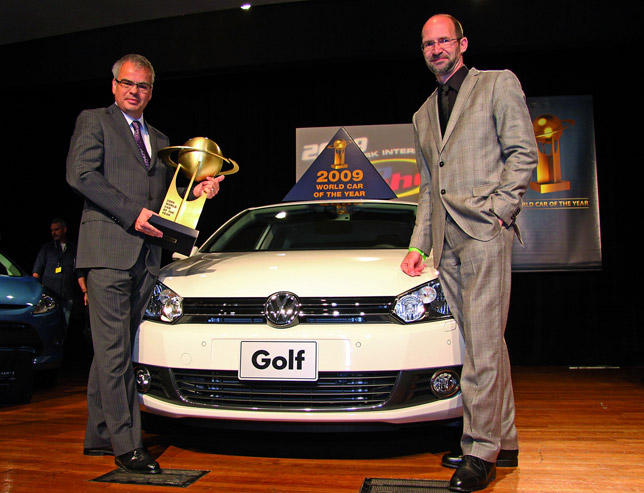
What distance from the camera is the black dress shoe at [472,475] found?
61.9 inches

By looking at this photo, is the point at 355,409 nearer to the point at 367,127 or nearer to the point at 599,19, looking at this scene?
the point at 367,127

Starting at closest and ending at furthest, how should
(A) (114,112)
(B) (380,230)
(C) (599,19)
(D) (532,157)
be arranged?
(D) (532,157) < (A) (114,112) < (B) (380,230) < (C) (599,19)

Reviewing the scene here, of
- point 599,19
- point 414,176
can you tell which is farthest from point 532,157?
point 599,19

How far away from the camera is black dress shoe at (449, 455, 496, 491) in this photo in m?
1.57

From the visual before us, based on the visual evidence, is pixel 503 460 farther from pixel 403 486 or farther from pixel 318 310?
pixel 318 310

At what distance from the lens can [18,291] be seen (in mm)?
3582

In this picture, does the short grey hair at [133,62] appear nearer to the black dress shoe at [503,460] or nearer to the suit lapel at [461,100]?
the suit lapel at [461,100]

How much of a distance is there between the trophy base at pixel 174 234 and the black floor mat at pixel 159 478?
72 cm

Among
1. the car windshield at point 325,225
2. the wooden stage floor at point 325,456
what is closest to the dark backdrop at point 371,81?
the wooden stage floor at point 325,456

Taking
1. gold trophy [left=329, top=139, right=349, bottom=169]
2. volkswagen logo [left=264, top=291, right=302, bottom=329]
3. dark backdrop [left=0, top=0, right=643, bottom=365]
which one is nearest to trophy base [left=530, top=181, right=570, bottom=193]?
dark backdrop [left=0, top=0, right=643, bottom=365]

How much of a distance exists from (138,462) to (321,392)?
637 mm

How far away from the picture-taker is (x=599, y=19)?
4898mm

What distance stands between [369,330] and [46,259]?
4618 millimetres

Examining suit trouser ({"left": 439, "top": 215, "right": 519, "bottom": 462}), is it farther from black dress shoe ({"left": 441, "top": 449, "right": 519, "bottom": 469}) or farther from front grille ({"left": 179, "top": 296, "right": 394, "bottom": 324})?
front grille ({"left": 179, "top": 296, "right": 394, "bottom": 324})
